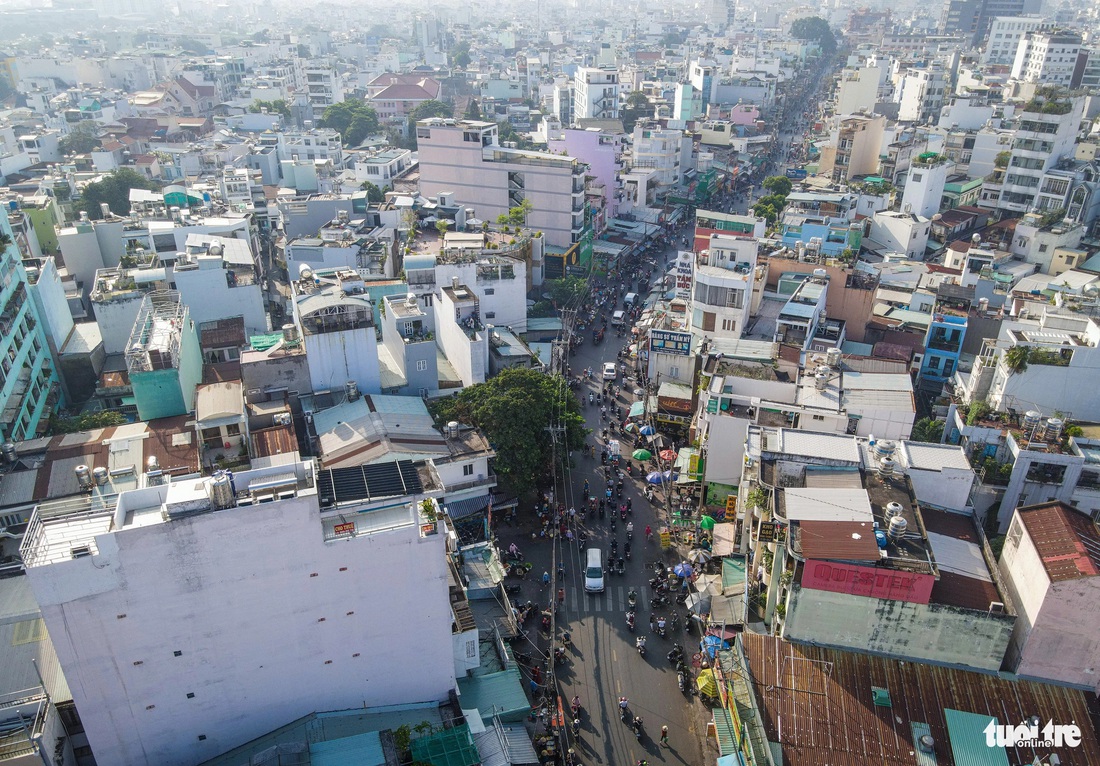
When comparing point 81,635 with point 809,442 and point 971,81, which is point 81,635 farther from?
point 971,81

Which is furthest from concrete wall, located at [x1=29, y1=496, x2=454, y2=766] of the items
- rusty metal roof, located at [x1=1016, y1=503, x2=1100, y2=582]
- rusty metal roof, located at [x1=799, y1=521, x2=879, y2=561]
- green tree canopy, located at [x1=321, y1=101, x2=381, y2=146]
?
green tree canopy, located at [x1=321, y1=101, x2=381, y2=146]

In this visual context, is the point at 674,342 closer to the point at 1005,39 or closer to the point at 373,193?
the point at 373,193

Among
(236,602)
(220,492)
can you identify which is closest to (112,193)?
(220,492)

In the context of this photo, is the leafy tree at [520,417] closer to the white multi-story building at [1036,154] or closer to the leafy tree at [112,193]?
the white multi-story building at [1036,154]

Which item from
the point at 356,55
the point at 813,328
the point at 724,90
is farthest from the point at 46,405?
the point at 356,55

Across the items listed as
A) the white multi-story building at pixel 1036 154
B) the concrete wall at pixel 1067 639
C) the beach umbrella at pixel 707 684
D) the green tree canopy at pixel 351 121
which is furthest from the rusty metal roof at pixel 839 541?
the green tree canopy at pixel 351 121

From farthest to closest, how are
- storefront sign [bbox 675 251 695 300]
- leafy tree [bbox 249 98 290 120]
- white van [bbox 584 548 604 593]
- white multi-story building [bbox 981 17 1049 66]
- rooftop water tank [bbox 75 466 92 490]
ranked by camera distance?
1. white multi-story building [bbox 981 17 1049 66]
2. leafy tree [bbox 249 98 290 120]
3. storefront sign [bbox 675 251 695 300]
4. white van [bbox 584 548 604 593]
5. rooftop water tank [bbox 75 466 92 490]

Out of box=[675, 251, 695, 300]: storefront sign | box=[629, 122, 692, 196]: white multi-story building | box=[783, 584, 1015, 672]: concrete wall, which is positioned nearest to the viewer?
box=[783, 584, 1015, 672]: concrete wall

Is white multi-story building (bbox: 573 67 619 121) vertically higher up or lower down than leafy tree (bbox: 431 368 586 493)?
higher up

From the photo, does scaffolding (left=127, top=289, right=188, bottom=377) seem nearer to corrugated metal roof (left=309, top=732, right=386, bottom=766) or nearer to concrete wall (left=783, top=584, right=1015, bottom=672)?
corrugated metal roof (left=309, top=732, right=386, bottom=766)
